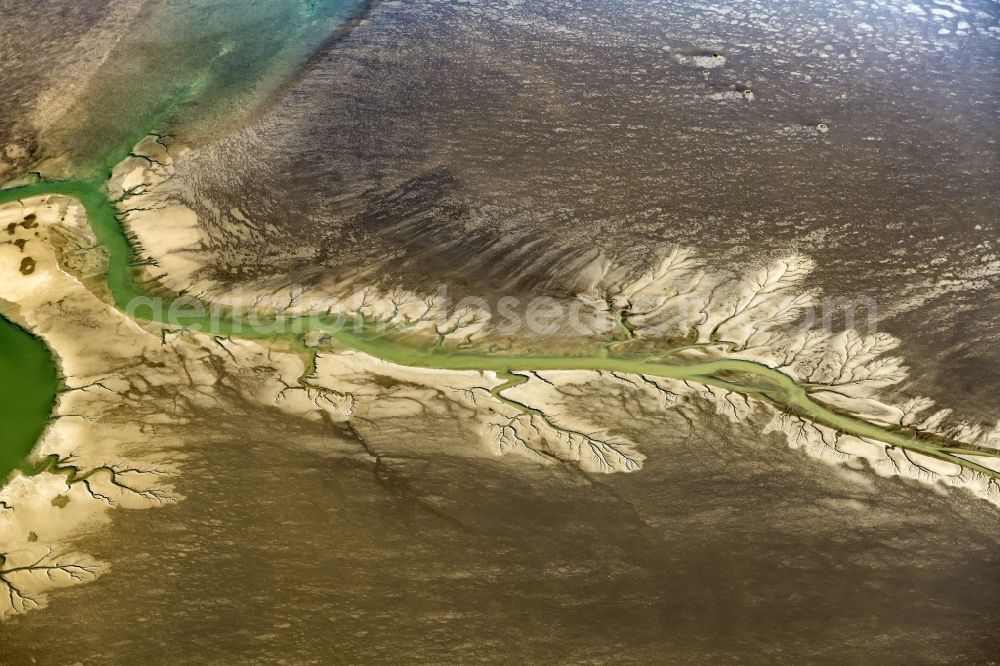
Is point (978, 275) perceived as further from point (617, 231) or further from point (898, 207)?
point (617, 231)

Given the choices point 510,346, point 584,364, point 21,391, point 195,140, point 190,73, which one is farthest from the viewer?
point 190,73

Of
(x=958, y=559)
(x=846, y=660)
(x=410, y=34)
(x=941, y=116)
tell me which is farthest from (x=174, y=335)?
(x=941, y=116)

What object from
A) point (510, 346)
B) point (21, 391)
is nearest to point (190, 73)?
point (21, 391)

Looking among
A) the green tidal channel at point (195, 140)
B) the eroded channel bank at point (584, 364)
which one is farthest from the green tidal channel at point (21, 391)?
Answer: the eroded channel bank at point (584, 364)

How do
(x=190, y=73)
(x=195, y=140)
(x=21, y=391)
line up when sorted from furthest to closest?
1. (x=190, y=73)
2. (x=195, y=140)
3. (x=21, y=391)

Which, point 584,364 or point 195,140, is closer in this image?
point 584,364

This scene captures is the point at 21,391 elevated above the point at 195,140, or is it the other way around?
the point at 195,140

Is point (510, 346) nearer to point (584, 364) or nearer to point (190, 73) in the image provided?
point (584, 364)
